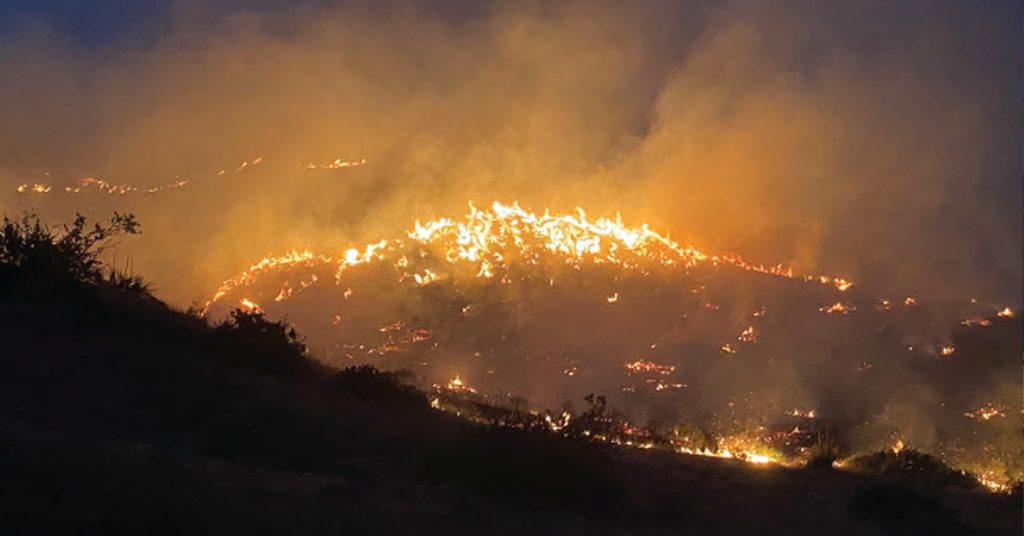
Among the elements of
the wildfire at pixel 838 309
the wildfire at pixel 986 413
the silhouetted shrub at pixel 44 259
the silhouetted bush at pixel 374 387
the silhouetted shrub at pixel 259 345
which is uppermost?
the wildfire at pixel 838 309

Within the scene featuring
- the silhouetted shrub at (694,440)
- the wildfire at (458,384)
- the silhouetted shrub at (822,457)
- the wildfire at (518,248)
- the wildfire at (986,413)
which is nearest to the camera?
the silhouetted shrub at (822,457)

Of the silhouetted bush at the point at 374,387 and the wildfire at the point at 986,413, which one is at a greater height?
the wildfire at the point at 986,413

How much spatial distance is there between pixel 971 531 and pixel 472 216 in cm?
2046

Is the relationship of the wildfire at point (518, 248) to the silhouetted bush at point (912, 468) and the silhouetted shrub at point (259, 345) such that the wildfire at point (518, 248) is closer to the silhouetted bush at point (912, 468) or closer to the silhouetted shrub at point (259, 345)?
the silhouetted shrub at point (259, 345)

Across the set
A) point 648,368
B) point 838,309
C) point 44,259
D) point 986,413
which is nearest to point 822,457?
point 986,413

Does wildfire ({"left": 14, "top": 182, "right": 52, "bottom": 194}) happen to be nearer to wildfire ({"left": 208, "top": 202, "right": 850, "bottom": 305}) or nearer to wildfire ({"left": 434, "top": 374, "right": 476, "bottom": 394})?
wildfire ({"left": 208, "top": 202, "right": 850, "bottom": 305})

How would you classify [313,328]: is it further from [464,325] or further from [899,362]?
[899,362]

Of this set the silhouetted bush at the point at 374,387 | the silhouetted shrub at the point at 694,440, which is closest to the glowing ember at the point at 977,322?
the silhouetted shrub at the point at 694,440

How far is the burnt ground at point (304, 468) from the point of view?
25.7 feet

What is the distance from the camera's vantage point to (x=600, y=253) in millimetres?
27562

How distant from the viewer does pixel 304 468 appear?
987 cm

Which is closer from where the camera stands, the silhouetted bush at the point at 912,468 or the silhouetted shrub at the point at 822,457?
the silhouetted bush at the point at 912,468

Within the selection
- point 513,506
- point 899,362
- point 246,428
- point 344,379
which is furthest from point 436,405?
point 899,362

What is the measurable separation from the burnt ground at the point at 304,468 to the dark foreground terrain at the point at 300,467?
0.08 ft
